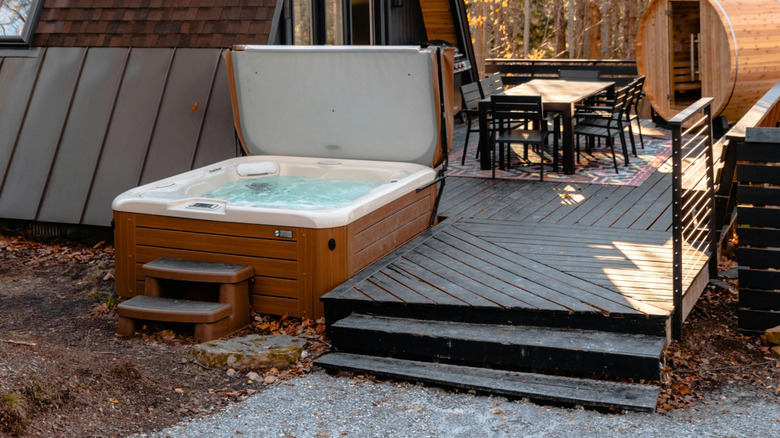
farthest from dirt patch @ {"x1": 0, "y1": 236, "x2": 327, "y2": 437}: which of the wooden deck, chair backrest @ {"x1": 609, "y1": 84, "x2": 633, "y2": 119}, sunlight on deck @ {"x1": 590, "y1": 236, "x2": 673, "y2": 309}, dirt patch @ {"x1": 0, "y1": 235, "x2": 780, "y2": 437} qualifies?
chair backrest @ {"x1": 609, "y1": 84, "x2": 633, "y2": 119}

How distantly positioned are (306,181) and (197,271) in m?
1.80

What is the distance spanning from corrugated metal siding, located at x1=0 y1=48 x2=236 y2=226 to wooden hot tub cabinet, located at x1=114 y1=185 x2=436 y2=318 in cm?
175

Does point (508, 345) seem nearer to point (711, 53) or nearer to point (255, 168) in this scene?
point (255, 168)

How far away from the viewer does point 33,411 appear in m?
3.81

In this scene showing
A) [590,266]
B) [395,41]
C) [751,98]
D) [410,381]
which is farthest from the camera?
[395,41]

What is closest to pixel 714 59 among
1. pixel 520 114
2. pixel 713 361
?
pixel 520 114

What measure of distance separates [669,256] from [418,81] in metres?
2.29

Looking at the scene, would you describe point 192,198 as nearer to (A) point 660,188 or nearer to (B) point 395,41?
(A) point 660,188

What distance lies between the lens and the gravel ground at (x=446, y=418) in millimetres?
3889

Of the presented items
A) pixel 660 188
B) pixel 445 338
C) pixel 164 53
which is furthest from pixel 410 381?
pixel 164 53

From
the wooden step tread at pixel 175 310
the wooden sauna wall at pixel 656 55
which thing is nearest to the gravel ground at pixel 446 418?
the wooden step tread at pixel 175 310

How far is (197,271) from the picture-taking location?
536 cm

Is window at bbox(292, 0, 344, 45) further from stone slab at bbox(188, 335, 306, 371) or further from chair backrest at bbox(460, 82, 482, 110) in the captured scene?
stone slab at bbox(188, 335, 306, 371)

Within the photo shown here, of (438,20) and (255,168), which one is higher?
(438,20)
